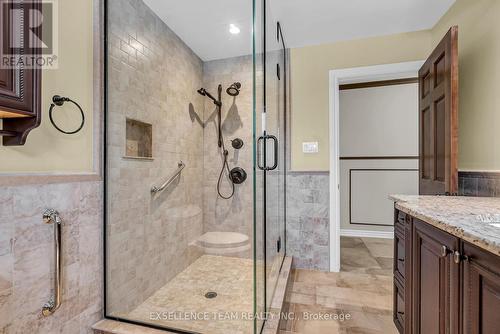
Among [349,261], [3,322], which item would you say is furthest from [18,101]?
[349,261]

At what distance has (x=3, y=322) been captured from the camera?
37.4 inches

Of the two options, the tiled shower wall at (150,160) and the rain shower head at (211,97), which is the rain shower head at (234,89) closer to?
the rain shower head at (211,97)

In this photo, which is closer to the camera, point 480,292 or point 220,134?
point 480,292

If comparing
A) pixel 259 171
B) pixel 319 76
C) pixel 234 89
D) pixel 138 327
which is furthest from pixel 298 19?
pixel 138 327

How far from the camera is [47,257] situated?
111cm

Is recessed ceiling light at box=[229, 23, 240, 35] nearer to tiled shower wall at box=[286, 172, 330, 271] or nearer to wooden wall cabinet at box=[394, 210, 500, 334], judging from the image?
tiled shower wall at box=[286, 172, 330, 271]

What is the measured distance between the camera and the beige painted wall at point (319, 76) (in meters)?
2.37

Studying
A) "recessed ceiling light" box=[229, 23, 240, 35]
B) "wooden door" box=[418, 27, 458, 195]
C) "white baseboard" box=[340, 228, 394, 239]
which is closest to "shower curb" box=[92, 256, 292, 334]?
"wooden door" box=[418, 27, 458, 195]

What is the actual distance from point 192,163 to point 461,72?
2298mm

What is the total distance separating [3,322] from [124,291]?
633 millimetres

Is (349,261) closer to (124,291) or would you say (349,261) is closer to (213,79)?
(124,291)

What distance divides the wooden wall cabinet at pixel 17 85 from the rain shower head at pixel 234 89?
57.9 inches

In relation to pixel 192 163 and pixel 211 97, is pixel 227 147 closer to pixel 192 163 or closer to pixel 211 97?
pixel 192 163

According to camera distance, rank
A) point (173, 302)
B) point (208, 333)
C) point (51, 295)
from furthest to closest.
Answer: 1. point (173, 302)
2. point (208, 333)
3. point (51, 295)
